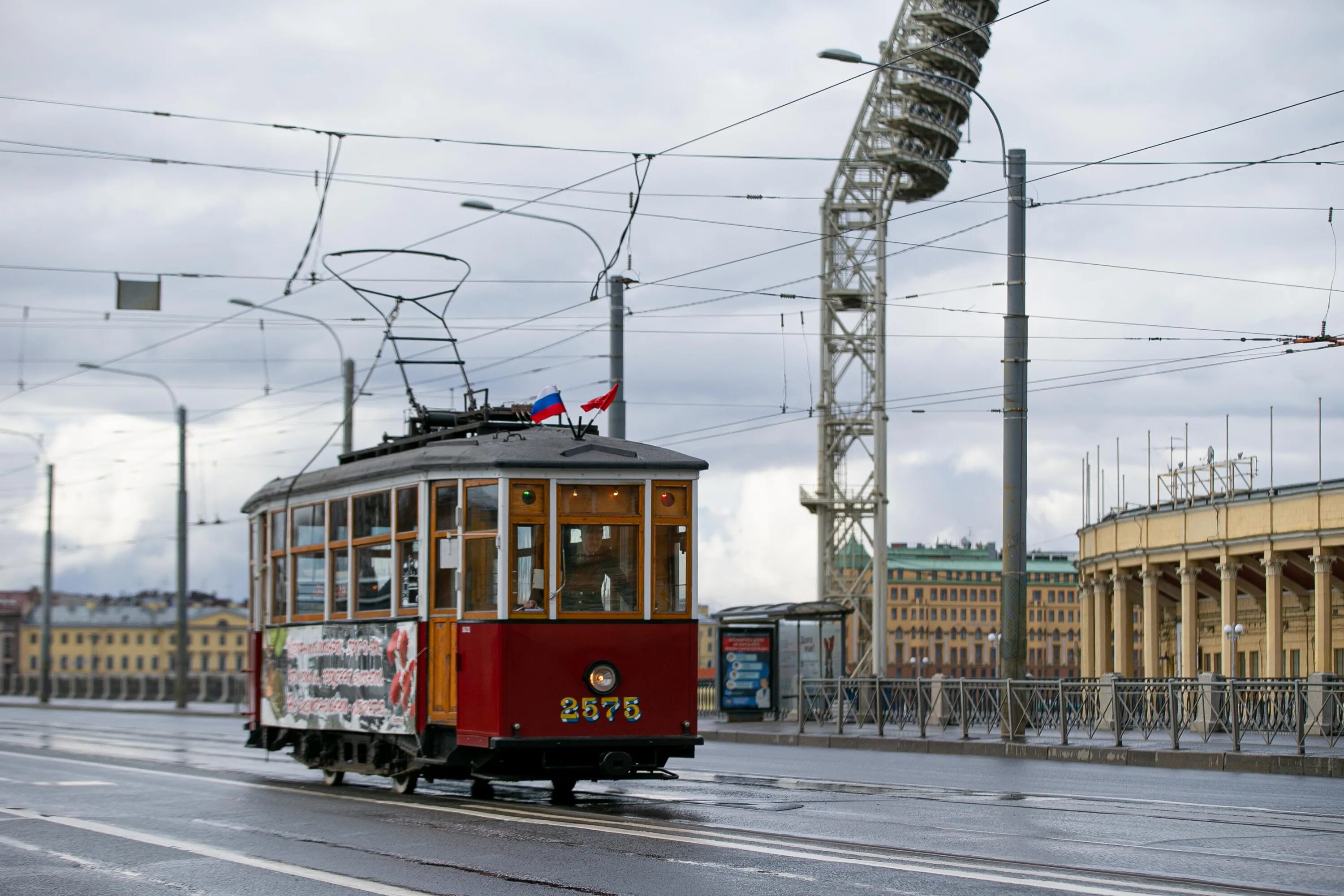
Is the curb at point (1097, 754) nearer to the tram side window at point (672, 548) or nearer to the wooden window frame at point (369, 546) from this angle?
the wooden window frame at point (369, 546)

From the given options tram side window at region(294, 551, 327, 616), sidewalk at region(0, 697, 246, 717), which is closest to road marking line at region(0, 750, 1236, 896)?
tram side window at region(294, 551, 327, 616)

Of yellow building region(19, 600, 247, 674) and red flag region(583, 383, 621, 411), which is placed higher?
red flag region(583, 383, 621, 411)

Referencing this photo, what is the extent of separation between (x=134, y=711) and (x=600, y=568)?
40125mm

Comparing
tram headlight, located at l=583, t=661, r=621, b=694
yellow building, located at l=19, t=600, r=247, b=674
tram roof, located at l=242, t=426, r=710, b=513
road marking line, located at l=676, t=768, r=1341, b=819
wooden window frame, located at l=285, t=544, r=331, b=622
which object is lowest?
yellow building, located at l=19, t=600, r=247, b=674

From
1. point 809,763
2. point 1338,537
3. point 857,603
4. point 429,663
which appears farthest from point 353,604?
point 857,603

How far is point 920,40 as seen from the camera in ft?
188

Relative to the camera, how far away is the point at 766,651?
33406 millimetres

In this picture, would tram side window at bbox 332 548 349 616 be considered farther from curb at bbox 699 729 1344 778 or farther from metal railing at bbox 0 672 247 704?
metal railing at bbox 0 672 247 704

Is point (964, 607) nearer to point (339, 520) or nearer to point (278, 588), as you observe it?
point (278, 588)

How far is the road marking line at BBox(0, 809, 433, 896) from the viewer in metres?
9.52

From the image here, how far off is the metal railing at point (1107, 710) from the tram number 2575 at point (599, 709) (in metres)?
10.2

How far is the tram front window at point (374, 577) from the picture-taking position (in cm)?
1572

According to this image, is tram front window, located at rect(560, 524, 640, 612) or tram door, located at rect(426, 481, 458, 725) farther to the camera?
tram door, located at rect(426, 481, 458, 725)

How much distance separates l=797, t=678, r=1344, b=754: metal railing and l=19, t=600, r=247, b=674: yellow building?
126 metres
